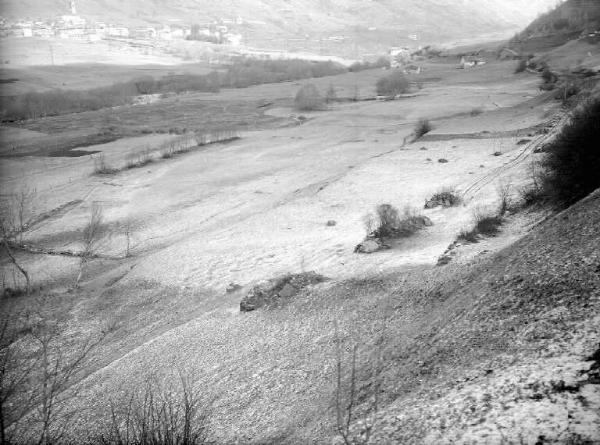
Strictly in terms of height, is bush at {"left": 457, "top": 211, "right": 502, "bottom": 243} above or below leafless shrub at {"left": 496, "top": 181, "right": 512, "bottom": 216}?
below

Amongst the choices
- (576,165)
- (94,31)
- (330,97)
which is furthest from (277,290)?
(94,31)

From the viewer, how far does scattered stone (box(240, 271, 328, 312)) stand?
472 inches

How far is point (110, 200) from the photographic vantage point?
28328mm

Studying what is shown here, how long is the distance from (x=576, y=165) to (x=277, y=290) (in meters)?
7.74

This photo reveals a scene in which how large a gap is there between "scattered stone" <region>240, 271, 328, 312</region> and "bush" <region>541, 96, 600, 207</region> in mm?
6086

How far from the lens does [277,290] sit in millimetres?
12297

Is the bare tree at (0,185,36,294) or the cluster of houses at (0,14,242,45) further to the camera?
the cluster of houses at (0,14,242,45)

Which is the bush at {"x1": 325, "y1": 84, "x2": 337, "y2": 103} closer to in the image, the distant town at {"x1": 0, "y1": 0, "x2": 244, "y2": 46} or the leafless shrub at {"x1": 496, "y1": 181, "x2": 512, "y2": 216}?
the leafless shrub at {"x1": 496, "y1": 181, "x2": 512, "y2": 216}

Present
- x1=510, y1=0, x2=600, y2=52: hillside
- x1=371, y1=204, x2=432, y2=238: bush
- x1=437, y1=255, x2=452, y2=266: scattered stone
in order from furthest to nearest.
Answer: x1=510, y1=0, x2=600, y2=52: hillside, x1=371, y1=204, x2=432, y2=238: bush, x1=437, y1=255, x2=452, y2=266: scattered stone

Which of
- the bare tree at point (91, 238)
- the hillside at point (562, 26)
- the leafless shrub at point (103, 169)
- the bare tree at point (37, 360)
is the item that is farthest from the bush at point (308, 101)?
the bare tree at point (37, 360)

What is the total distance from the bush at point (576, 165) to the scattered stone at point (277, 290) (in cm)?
609

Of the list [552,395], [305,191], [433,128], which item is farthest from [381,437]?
[433,128]

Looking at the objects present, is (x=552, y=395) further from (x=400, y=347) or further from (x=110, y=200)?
(x=110, y=200)

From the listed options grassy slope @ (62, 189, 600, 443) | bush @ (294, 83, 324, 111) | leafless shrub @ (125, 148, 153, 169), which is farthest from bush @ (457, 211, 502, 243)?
bush @ (294, 83, 324, 111)
